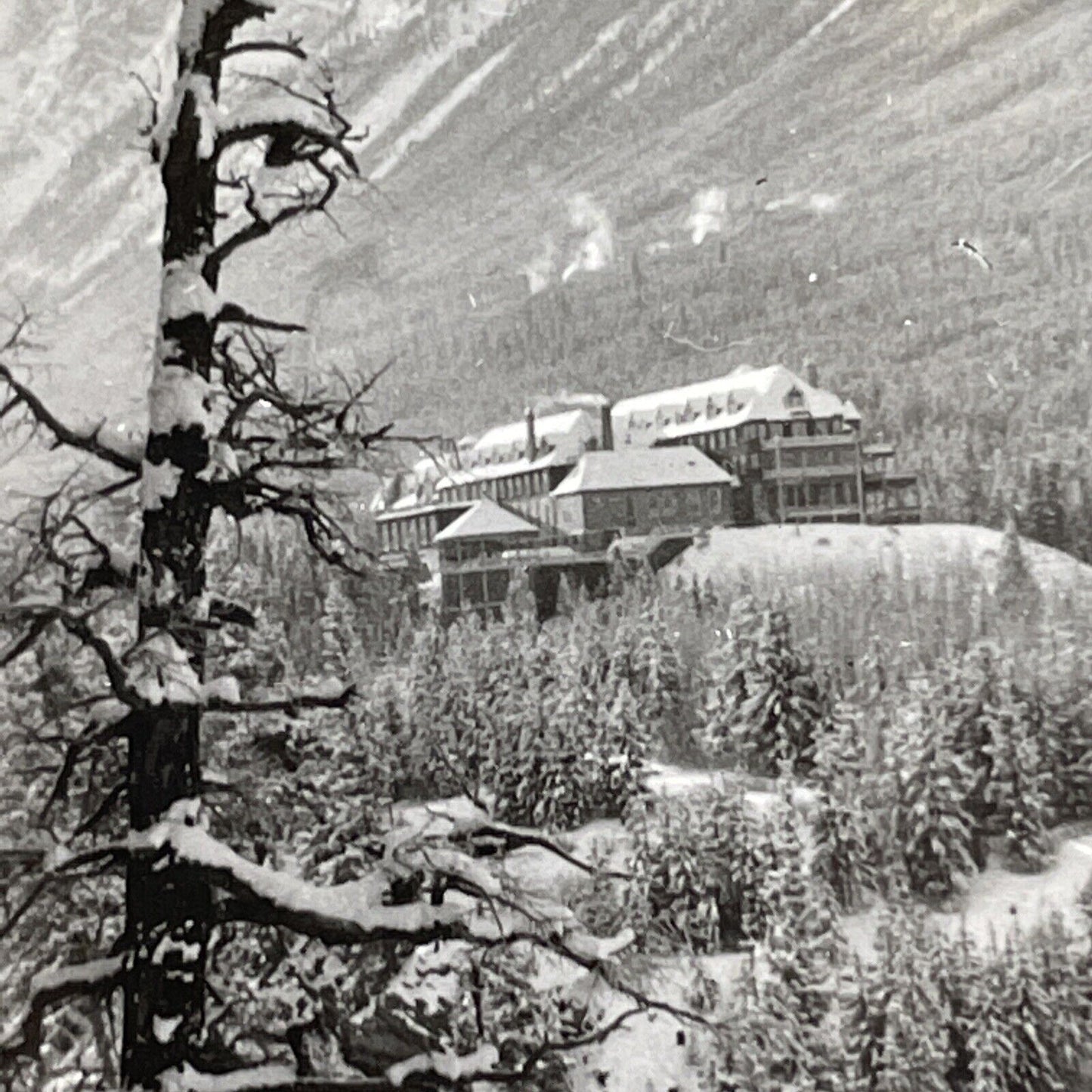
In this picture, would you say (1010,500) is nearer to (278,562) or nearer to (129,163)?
(278,562)

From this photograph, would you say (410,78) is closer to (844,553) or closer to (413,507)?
(413,507)

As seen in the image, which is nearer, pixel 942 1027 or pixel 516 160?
pixel 942 1027

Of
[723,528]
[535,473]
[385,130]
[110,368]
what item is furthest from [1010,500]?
[110,368]

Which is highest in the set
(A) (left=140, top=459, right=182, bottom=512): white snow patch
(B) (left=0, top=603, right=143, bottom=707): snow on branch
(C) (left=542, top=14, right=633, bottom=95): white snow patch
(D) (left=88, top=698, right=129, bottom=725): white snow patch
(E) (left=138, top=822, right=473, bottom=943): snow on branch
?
(C) (left=542, top=14, right=633, bottom=95): white snow patch

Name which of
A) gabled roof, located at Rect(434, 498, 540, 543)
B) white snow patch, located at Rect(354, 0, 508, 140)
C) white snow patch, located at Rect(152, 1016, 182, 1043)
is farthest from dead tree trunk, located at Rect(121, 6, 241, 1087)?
gabled roof, located at Rect(434, 498, 540, 543)

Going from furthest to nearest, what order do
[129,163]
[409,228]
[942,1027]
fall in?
[409,228]
[942,1027]
[129,163]

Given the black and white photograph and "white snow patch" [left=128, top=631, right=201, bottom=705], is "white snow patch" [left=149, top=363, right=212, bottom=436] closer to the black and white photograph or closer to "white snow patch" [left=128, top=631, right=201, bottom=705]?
"white snow patch" [left=128, top=631, right=201, bottom=705]
